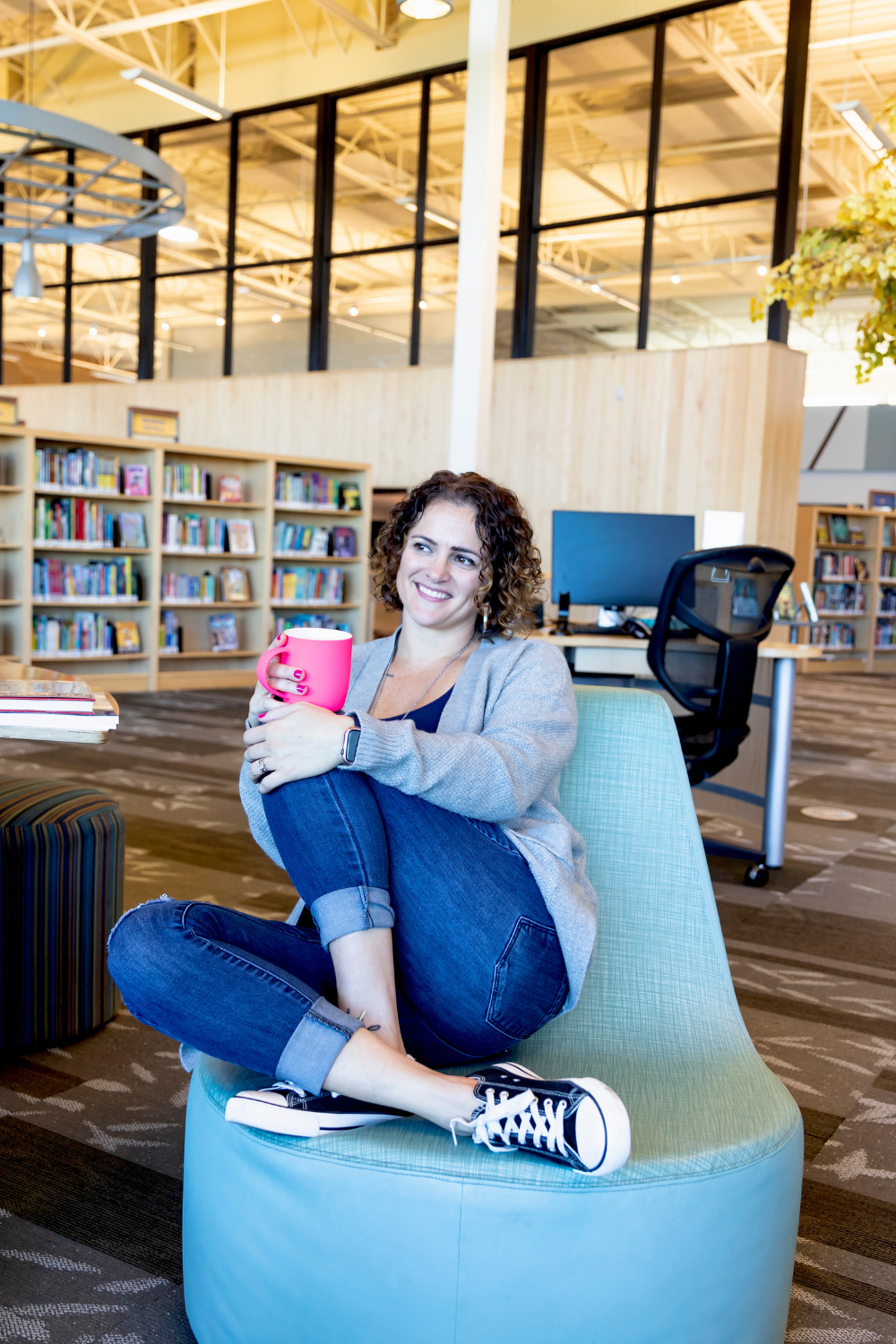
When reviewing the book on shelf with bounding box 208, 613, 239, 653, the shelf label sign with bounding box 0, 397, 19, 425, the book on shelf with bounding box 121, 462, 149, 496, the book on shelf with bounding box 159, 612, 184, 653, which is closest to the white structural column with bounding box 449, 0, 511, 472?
the book on shelf with bounding box 121, 462, 149, 496

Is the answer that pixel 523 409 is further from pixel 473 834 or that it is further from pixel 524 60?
pixel 473 834

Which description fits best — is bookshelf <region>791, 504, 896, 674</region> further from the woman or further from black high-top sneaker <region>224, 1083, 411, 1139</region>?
black high-top sneaker <region>224, 1083, 411, 1139</region>

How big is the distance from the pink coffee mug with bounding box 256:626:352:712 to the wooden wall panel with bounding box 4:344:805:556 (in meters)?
7.15

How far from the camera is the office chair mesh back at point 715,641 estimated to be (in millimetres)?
3223

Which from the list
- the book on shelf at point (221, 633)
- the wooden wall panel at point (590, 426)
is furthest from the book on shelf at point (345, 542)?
the wooden wall panel at point (590, 426)

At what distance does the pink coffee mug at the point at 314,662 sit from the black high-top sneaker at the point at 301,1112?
457 millimetres

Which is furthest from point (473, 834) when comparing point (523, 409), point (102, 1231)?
point (523, 409)

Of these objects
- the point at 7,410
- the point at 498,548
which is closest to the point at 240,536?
the point at 7,410

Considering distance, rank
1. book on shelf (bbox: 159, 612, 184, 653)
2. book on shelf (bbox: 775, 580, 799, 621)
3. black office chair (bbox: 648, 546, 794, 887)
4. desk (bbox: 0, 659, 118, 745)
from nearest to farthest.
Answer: desk (bbox: 0, 659, 118, 745), black office chair (bbox: 648, 546, 794, 887), book on shelf (bbox: 775, 580, 799, 621), book on shelf (bbox: 159, 612, 184, 653)

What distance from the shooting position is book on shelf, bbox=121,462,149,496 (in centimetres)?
679

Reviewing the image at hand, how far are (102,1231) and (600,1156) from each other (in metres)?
0.82

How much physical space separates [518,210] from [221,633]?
448 centimetres

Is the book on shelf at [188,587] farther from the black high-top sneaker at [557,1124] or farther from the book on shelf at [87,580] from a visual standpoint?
the black high-top sneaker at [557,1124]

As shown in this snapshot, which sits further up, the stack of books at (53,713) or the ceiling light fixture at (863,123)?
the ceiling light fixture at (863,123)
